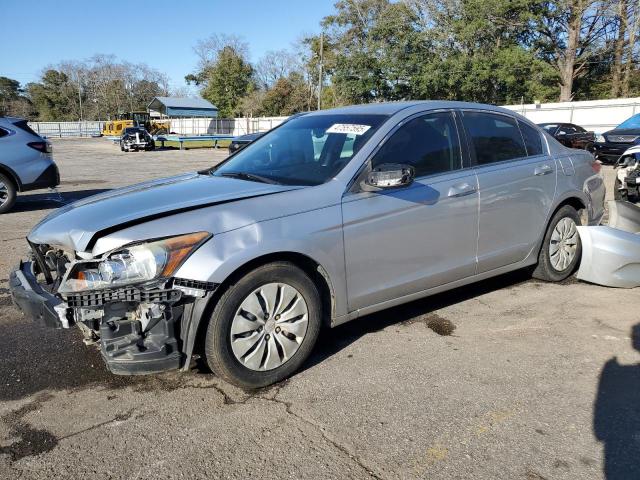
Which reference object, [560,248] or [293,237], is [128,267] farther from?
[560,248]

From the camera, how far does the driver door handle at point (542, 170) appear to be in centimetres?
490

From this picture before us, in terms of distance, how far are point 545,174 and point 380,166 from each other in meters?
2.06

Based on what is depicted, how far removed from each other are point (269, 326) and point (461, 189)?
189 cm

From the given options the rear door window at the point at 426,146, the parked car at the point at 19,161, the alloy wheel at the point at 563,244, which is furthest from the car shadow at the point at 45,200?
the alloy wheel at the point at 563,244

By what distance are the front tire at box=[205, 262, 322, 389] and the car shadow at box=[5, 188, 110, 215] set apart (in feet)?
25.6

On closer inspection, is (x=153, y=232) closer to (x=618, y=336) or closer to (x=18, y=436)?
(x=18, y=436)

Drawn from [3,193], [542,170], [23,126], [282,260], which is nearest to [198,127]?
[23,126]

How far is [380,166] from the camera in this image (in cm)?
369

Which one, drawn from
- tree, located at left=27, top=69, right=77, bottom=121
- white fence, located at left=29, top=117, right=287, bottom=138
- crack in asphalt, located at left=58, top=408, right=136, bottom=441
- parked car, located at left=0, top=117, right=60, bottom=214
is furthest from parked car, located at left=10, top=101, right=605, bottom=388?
tree, located at left=27, top=69, right=77, bottom=121

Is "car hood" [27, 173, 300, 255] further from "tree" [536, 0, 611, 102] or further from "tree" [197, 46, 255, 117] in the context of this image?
"tree" [197, 46, 255, 117]

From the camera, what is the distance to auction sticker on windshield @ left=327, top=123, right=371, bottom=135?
4.03 m

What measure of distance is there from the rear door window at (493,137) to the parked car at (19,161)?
26.6ft

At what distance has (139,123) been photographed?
48.0 meters

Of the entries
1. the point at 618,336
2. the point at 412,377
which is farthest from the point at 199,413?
the point at 618,336
